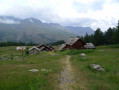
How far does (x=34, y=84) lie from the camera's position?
1002 centimetres

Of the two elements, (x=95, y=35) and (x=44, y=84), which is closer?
(x=44, y=84)

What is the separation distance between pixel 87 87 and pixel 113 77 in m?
4.10

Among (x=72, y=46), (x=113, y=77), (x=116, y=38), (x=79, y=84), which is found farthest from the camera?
(x=116, y=38)

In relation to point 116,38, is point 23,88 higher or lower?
lower

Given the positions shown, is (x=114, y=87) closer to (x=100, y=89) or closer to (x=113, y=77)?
(x=100, y=89)

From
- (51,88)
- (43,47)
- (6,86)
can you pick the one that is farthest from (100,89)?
(43,47)

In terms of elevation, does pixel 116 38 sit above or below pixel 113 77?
above

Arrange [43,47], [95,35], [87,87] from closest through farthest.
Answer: [87,87] → [43,47] → [95,35]

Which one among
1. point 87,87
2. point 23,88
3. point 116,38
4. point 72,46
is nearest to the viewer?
point 23,88

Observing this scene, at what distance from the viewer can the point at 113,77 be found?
12.1 metres

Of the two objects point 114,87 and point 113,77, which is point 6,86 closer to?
point 114,87

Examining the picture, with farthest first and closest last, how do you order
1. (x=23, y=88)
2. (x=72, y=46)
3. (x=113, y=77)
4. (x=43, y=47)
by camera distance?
(x=43, y=47) < (x=72, y=46) < (x=113, y=77) < (x=23, y=88)

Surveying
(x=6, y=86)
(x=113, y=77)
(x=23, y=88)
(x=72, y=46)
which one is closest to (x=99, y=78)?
(x=113, y=77)

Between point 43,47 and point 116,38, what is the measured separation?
4952 centimetres
